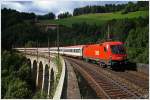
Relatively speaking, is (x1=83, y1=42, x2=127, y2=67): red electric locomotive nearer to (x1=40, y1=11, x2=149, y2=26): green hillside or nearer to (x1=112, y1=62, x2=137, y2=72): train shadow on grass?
(x1=112, y1=62, x2=137, y2=72): train shadow on grass

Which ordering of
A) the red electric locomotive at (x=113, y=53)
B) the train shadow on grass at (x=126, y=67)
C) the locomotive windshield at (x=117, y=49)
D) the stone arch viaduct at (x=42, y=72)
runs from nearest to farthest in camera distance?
the red electric locomotive at (x=113, y=53), the train shadow on grass at (x=126, y=67), the locomotive windshield at (x=117, y=49), the stone arch viaduct at (x=42, y=72)

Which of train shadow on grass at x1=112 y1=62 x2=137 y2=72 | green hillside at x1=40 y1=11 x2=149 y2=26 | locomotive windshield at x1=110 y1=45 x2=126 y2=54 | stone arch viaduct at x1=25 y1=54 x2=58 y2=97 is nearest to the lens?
train shadow on grass at x1=112 y1=62 x2=137 y2=72

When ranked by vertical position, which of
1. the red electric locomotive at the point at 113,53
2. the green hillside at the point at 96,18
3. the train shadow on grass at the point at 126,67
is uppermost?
the green hillside at the point at 96,18

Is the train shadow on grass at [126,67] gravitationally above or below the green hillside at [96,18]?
below

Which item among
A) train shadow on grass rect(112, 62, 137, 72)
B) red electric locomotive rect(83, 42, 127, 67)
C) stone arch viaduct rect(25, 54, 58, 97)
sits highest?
red electric locomotive rect(83, 42, 127, 67)

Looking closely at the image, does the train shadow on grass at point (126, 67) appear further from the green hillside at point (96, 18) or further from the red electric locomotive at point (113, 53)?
the green hillside at point (96, 18)

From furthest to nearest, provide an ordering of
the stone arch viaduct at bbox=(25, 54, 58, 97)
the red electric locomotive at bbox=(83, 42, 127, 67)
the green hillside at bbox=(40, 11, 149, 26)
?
the green hillside at bbox=(40, 11, 149, 26)
the stone arch viaduct at bbox=(25, 54, 58, 97)
the red electric locomotive at bbox=(83, 42, 127, 67)

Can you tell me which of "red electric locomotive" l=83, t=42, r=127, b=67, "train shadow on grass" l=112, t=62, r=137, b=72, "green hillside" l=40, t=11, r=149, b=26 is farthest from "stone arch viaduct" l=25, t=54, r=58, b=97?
"green hillside" l=40, t=11, r=149, b=26

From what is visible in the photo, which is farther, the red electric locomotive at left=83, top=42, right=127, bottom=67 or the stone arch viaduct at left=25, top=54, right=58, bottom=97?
the stone arch viaduct at left=25, top=54, right=58, bottom=97

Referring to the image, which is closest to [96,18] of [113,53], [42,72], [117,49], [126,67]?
[42,72]

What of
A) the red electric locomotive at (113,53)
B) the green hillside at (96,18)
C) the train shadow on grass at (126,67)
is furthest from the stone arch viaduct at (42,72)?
the green hillside at (96,18)

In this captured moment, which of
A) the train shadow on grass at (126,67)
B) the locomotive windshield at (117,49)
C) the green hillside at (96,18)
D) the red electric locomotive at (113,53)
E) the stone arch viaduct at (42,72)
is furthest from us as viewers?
the green hillside at (96,18)

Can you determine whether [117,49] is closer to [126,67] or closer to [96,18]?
[126,67]

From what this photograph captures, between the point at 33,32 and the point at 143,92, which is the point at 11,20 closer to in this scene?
the point at 33,32
